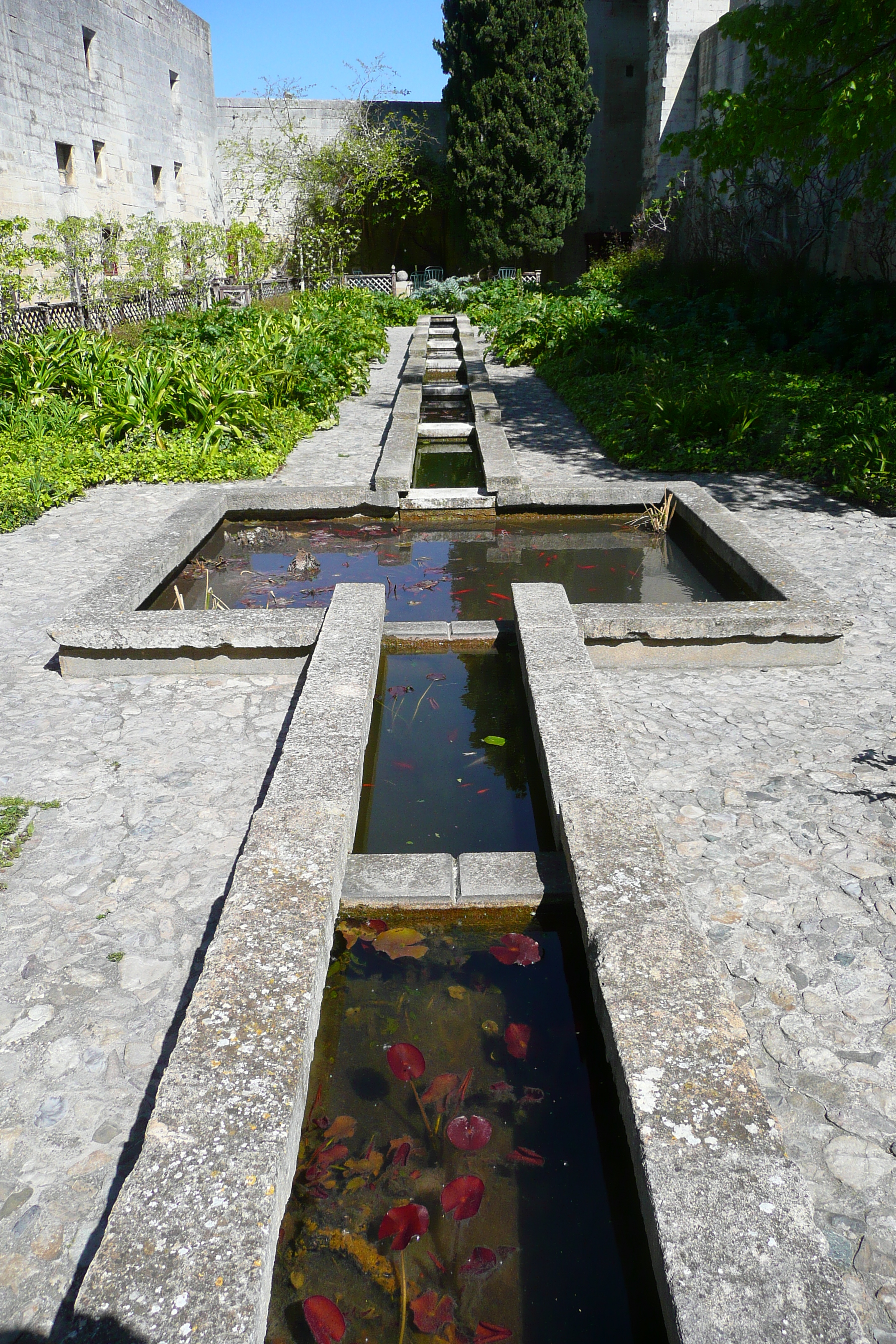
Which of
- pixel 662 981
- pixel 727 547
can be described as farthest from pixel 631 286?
pixel 662 981

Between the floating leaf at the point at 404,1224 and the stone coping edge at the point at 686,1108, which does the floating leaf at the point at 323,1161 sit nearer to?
the floating leaf at the point at 404,1224

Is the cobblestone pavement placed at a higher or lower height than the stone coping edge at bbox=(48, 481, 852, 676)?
lower

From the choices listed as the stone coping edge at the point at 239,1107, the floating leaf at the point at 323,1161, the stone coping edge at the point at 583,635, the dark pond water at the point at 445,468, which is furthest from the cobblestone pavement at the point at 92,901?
the dark pond water at the point at 445,468

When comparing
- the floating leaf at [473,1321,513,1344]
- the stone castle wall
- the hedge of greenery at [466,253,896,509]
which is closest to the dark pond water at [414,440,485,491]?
the hedge of greenery at [466,253,896,509]

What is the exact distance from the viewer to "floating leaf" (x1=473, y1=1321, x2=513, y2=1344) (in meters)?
1.50

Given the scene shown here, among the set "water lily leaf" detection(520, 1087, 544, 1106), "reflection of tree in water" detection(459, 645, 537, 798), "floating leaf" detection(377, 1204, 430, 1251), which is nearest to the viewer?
"floating leaf" detection(377, 1204, 430, 1251)

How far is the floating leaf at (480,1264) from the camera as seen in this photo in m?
1.60

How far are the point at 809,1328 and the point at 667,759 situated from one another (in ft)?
6.43

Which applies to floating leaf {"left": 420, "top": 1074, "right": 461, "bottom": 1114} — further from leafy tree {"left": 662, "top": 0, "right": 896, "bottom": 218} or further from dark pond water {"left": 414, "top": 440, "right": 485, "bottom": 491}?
leafy tree {"left": 662, "top": 0, "right": 896, "bottom": 218}

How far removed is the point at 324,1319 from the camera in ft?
5.01

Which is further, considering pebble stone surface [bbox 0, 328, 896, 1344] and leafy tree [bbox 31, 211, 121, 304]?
leafy tree [bbox 31, 211, 121, 304]

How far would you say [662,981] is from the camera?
6.31ft

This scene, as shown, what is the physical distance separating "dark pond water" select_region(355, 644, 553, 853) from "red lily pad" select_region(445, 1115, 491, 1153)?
3.16 ft

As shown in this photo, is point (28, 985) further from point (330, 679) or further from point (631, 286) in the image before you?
point (631, 286)
